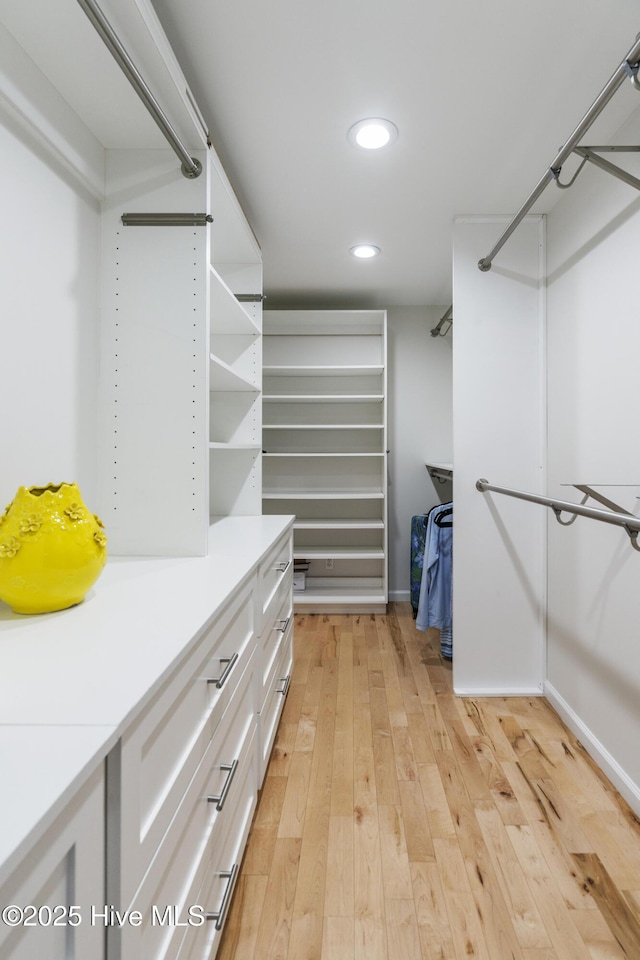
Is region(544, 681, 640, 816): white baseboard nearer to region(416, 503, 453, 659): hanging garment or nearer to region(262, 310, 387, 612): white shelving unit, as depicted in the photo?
region(416, 503, 453, 659): hanging garment

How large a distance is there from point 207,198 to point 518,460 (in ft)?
5.63

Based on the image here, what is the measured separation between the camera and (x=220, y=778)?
1.03 m

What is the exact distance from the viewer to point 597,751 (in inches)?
69.4

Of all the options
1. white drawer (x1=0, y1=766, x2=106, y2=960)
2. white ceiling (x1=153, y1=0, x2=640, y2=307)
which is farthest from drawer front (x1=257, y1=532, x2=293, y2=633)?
white ceiling (x1=153, y1=0, x2=640, y2=307)

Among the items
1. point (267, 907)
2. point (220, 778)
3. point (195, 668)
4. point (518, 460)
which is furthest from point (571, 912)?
point (518, 460)

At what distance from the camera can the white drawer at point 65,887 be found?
0.42m

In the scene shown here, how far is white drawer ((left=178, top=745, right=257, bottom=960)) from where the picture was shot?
2.85ft

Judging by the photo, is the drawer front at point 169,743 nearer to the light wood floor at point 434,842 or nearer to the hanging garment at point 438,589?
the light wood floor at point 434,842

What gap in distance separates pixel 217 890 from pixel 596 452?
5.86 feet

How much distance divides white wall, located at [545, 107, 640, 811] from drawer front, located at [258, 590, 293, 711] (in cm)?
121

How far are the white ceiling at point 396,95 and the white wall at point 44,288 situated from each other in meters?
0.44

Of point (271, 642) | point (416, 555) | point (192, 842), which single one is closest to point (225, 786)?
point (192, 842)

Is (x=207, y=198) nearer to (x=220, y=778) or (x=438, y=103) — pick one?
(x=438, y=103)

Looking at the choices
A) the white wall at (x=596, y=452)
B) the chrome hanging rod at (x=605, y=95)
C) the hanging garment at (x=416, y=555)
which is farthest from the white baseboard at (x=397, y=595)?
the chrome hanging rod at (x=605, y=95)
